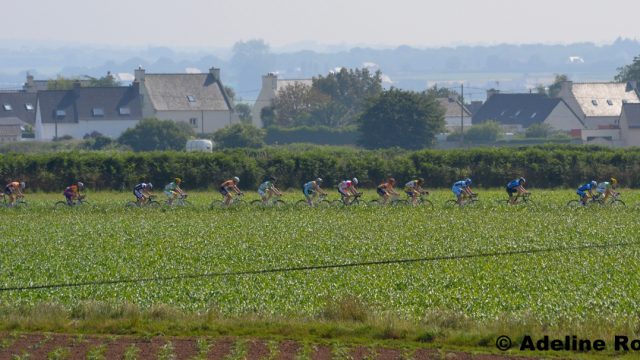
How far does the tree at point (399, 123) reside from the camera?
94500mm

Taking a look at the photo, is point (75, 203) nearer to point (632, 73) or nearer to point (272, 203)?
point (272, 203)

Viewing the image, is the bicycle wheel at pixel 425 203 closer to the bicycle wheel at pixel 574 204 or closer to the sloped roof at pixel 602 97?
the bicycle wheel at pixel 574 204

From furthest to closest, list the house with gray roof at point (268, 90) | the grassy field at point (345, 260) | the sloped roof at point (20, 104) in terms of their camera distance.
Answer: the house with gray roof at point (268, 90) < the sloped roof at point (20, 104) < the grassy field at point (345, 260)

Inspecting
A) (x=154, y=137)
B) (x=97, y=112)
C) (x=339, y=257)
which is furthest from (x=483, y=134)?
(x=339, y=257)

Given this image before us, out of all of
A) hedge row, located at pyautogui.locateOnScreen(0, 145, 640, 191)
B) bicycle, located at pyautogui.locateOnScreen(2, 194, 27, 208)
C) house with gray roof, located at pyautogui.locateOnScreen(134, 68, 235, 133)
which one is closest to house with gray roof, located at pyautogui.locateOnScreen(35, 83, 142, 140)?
house with gray roof, located at pyautogui.locateOnScreen(134, 68, 235, 133)

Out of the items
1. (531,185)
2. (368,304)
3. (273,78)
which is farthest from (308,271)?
(273,78)

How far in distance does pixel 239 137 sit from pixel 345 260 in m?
69.1

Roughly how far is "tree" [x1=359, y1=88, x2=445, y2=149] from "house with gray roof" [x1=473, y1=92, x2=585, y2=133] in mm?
27925

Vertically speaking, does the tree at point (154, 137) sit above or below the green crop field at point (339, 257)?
below

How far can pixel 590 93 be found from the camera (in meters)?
123

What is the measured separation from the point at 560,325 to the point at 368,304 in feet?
12.2

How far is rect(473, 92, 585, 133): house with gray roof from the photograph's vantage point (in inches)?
4771

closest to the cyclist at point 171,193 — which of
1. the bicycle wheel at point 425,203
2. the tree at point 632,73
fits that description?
the bicycle wheel at point 425,203

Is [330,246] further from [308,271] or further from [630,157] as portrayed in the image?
[630,157]
